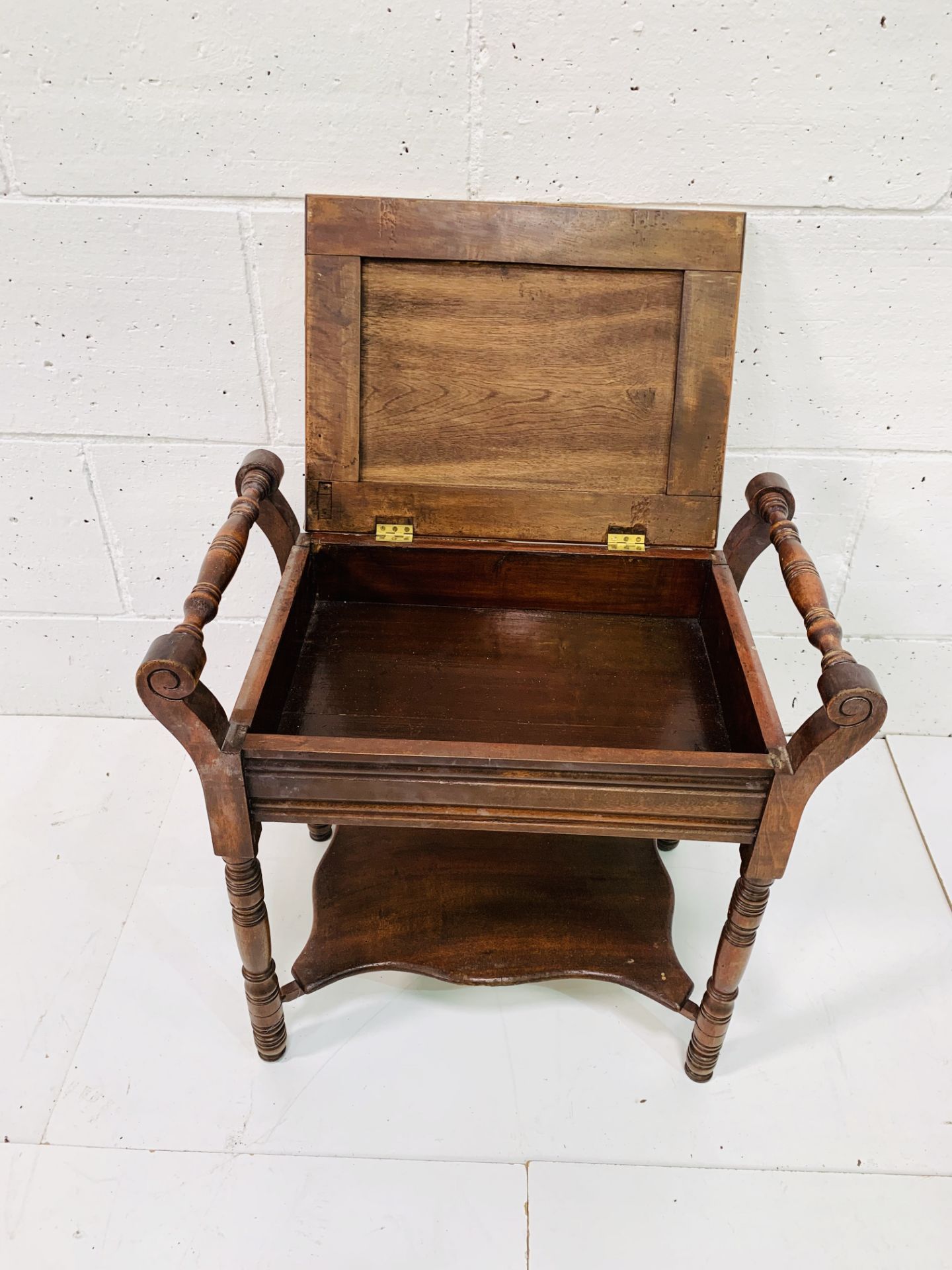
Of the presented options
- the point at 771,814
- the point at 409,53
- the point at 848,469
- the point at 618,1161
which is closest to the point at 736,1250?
the point at 618,1161

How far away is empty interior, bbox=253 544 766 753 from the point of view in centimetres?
135

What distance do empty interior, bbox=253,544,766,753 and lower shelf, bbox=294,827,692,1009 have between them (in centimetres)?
37

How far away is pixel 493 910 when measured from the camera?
61.4 inches

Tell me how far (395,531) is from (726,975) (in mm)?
824

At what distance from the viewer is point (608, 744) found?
1328 millimetres

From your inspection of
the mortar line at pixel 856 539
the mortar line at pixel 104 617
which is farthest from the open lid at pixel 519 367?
the mortar line at pixel 104 617

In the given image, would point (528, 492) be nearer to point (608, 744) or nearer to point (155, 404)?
point (608, 744)

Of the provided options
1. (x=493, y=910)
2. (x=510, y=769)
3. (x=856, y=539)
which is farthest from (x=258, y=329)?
(x=856, y=539)

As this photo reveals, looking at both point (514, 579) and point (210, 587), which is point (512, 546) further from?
point (210, 587)

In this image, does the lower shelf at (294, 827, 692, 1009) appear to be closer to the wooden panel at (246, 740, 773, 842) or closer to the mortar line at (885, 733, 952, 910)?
the wooden panel at (246, 740, 773, 842)

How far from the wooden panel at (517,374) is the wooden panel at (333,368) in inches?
0.9

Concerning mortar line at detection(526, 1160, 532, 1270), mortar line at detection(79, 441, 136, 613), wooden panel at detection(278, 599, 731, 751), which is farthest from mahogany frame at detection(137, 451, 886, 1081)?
mortar line at detection(79, 441, 136, 613)

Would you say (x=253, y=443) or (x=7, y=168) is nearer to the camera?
(x=7, y=168)

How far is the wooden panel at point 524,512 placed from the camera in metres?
1.53
